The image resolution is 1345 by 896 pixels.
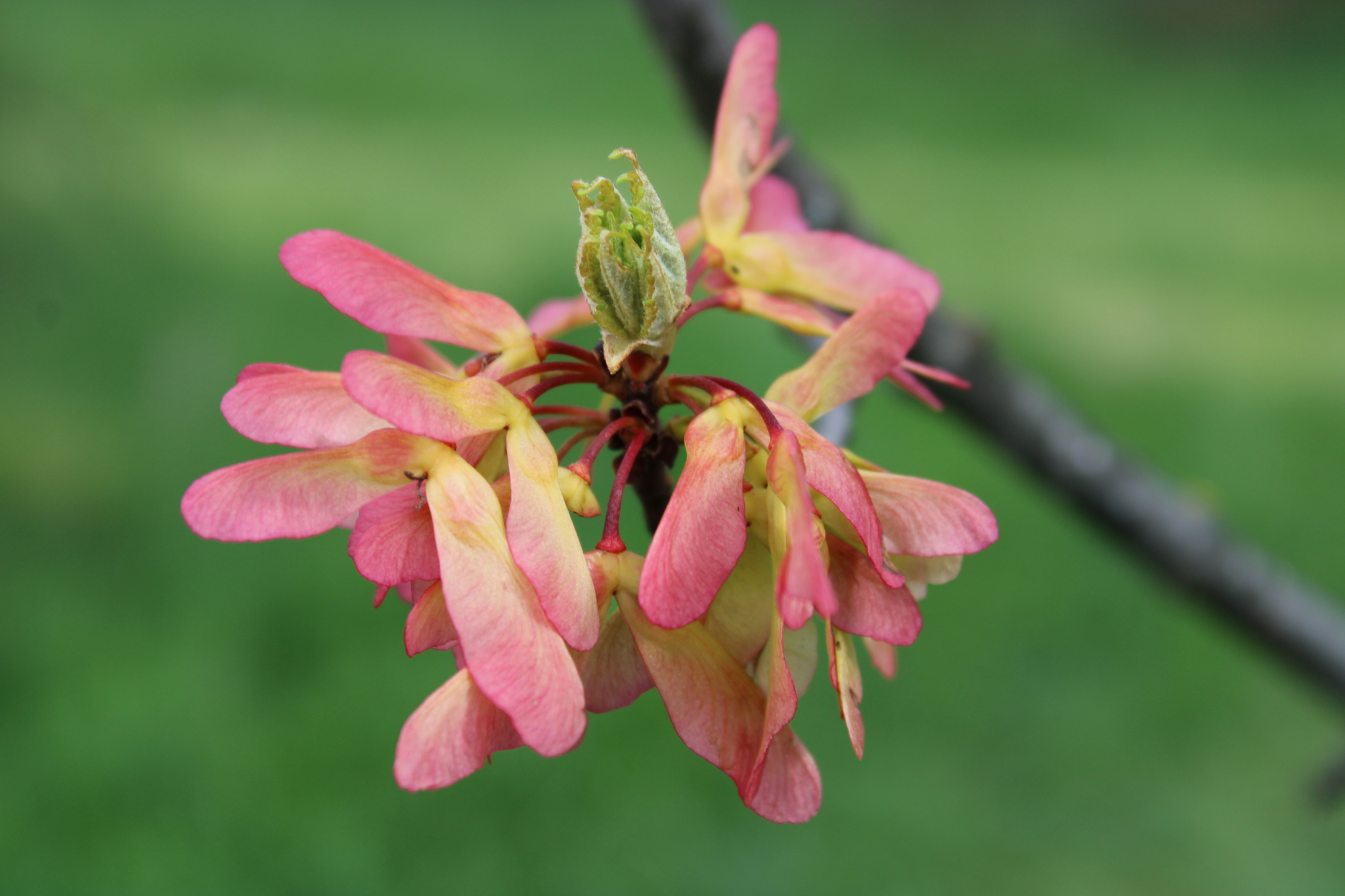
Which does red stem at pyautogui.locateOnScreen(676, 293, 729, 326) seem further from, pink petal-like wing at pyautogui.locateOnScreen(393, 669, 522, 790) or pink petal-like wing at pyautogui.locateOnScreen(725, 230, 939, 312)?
pink petal-like wing at pyautogui.locateOnScreen(393, 669, 522, 790)

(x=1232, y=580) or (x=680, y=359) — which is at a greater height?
(x=1232, y=580)

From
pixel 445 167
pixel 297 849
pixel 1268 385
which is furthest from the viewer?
pixel 445 167

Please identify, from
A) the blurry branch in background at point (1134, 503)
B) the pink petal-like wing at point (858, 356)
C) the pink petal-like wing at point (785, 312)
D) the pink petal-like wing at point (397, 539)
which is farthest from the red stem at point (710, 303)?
the blurry branch in background at point (1134, 503)

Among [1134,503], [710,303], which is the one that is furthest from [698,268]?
[1134,503]

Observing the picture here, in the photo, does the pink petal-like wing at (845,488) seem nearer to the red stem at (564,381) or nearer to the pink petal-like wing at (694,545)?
the pink petal-like wing at (694,545)

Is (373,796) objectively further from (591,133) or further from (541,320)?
(591,133)

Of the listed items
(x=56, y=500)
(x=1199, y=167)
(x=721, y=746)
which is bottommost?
(x=56, y=500)

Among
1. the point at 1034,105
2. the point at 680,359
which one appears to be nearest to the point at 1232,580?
the point at 680,359
